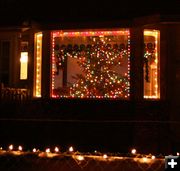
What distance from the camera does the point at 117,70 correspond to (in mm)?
12984

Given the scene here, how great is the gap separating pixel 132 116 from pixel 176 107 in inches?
51.2

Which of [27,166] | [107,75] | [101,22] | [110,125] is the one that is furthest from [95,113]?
[27,166]

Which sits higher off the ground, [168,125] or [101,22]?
[101,22]

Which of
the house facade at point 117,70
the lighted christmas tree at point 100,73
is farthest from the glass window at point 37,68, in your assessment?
the lighted christmas tree at point 100,73

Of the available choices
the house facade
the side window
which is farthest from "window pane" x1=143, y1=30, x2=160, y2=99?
the side window

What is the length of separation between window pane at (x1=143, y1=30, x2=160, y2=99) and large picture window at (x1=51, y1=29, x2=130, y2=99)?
0.58 metres

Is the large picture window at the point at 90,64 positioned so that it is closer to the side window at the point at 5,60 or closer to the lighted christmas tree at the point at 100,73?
the lighted christmas tree at the point at 100,73

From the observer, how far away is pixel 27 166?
8.89 meters

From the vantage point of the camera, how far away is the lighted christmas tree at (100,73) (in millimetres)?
12742

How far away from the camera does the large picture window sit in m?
12.6

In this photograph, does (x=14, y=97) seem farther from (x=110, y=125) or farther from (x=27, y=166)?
(x=27, y=166)

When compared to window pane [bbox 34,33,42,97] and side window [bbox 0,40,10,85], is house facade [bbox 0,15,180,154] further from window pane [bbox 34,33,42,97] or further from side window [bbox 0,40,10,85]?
side window [bbox 0,40,10,85]

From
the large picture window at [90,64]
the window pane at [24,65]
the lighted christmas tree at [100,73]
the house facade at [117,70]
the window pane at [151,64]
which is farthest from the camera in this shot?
the window pane at [24,65]

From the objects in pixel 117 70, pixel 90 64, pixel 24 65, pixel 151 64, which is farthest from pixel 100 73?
pixel 24 65
